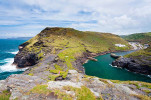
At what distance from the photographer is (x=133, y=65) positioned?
75.4 m

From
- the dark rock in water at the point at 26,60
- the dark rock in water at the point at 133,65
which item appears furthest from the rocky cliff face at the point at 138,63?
the dark rock in water at the point at 26,60

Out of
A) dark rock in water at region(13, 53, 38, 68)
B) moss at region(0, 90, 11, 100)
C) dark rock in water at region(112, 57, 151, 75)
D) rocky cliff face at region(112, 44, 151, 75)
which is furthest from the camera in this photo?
dark rock in water at region(13, 53, 38, 68)

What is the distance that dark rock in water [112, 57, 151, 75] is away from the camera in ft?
226

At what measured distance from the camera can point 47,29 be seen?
626 feet

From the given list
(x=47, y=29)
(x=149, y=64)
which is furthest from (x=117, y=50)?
(x=47, y=29)

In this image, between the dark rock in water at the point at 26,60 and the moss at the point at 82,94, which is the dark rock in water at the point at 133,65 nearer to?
the moss at the point at 82,94

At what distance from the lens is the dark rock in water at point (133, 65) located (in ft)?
226

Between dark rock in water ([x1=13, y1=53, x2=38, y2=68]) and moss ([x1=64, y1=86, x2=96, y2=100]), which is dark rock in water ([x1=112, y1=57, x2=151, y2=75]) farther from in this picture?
dark rock in water ([x1=13, y1=53, x2=38, y2=68])

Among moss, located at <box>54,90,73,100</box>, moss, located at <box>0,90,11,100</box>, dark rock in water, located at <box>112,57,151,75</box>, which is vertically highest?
moss, located at <box>54,90,73,100</box>

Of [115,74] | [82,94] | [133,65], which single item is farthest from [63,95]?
[133,65]

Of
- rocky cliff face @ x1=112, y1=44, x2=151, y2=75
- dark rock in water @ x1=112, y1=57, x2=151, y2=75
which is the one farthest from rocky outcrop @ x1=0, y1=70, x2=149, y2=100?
rocky cliff face @ x1=112, y1=44, x2=151, y2=75

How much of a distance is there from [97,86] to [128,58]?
72.9 m

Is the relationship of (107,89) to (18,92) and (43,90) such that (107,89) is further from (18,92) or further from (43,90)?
(18,92)

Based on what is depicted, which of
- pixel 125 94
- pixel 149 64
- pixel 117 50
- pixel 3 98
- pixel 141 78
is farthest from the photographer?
pixel 117 50
